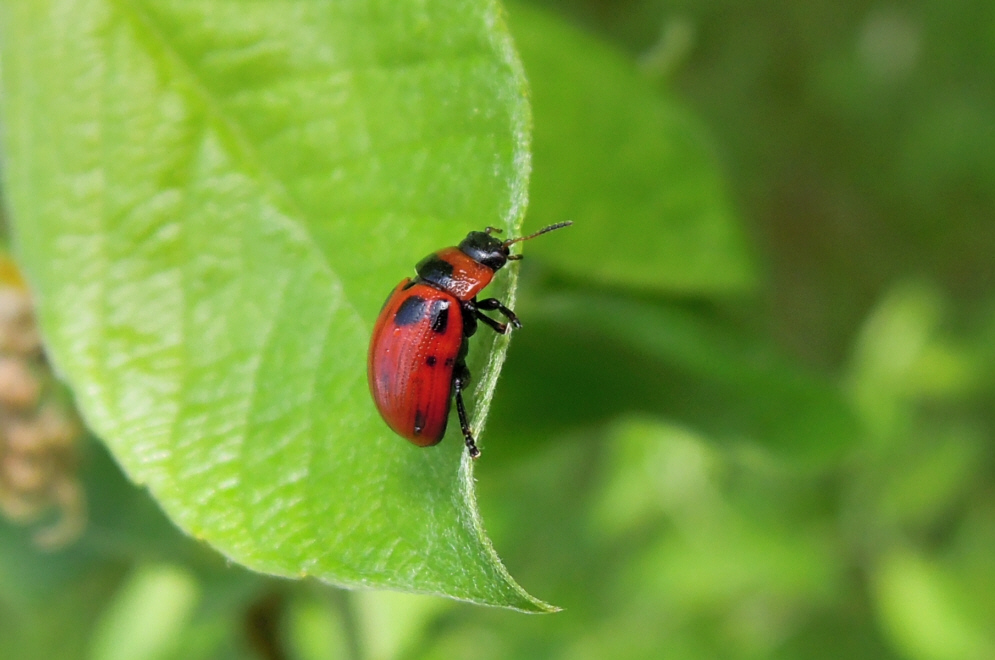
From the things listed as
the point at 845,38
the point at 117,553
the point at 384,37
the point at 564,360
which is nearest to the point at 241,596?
the point at 117,553

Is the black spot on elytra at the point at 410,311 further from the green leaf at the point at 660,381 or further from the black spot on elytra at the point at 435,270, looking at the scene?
the green leaf at the point at 660,381

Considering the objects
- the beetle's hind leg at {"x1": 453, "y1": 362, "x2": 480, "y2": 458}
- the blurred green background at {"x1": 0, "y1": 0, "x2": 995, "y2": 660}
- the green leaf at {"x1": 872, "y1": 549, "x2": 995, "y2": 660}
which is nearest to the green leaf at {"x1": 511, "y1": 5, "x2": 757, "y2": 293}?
the blurred green background at {"x1": 0, "y1": 0, "x2": 995, "y2": 660}

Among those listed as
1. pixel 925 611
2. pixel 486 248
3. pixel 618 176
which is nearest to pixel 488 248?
pixel 486 248

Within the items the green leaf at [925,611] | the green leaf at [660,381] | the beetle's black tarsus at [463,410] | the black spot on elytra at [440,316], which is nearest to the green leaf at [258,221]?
the beetle's black tarsus at [463,410]

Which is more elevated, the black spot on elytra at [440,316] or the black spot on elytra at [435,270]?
the black spot on elytra at [435,270]

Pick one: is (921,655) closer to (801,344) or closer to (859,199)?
(801,344)

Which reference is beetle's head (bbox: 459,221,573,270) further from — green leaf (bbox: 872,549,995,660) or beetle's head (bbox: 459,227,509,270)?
green leaf (bbox: 872,549,995,660)
